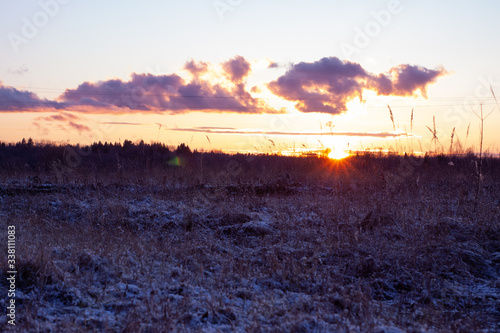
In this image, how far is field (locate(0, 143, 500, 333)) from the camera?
172 inches

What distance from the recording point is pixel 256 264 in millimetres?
6293

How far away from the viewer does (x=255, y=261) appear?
253 inches

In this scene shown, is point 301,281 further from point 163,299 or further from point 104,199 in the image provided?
point 104,199

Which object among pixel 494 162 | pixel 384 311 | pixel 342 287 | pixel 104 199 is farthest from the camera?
pixel 494 162

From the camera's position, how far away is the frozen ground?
4355 mm

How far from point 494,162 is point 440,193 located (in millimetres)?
16842

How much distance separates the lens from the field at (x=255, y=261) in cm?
438

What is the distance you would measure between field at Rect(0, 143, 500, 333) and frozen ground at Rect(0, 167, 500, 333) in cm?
2

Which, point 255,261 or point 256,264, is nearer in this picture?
point 256,264

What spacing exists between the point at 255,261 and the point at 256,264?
142 millimetres

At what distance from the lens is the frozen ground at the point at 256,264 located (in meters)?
4.36

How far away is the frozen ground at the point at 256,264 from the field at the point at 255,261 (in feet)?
0.07

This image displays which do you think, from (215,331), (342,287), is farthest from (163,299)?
(342,287)

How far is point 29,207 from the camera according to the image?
10.3 meters
